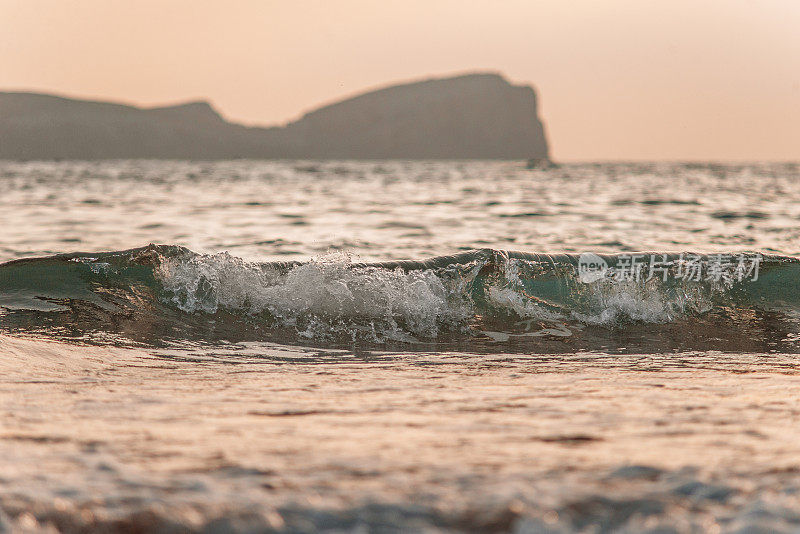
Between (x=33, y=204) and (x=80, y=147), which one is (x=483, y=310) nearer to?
(x=33, y=204)

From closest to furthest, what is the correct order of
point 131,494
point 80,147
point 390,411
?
point 131,494 < point 390,411 < point 80,147

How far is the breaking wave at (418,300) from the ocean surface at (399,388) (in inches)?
1.1

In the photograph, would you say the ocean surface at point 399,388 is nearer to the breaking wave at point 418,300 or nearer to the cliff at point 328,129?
the breaking wave at point 418,300

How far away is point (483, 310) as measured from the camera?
658 centimetres

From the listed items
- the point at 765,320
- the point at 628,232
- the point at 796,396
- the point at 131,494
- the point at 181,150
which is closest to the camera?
the point at 131,494

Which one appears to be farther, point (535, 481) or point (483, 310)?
point (483, 310)

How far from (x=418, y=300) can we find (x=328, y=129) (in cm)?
16498

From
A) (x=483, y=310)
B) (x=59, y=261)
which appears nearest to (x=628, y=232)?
(x=483, y=310)

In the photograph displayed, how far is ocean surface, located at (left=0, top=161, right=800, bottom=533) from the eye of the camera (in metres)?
2.22

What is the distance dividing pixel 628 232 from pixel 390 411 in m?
9.57

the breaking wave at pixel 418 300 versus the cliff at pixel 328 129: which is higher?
the cliff at pixel 328 129

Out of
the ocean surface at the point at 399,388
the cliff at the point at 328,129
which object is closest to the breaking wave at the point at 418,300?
the ocean surface at the point at 399,388

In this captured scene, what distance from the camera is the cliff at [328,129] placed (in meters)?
139

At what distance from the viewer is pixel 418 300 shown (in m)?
6.47
